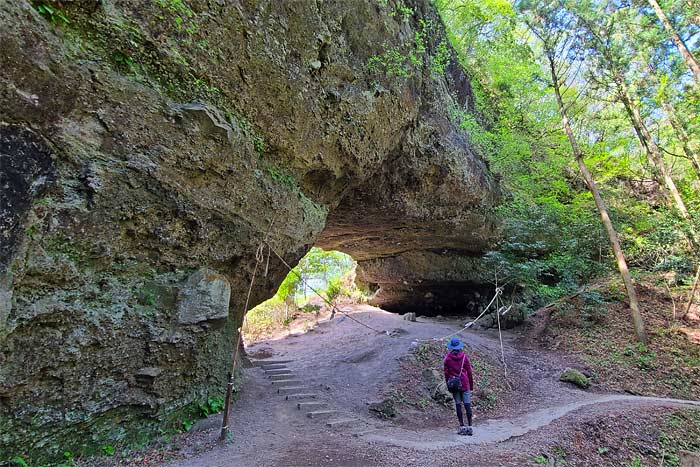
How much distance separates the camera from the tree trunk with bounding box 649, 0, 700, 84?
433 inches

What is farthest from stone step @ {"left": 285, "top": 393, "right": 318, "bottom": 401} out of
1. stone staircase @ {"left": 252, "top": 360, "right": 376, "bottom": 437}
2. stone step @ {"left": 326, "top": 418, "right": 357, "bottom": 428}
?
stone step @ {"left": 326, "top": 418, "right": 357, "bottom": 428}

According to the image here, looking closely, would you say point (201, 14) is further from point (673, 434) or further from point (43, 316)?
point (673, 434)

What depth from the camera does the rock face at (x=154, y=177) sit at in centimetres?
430

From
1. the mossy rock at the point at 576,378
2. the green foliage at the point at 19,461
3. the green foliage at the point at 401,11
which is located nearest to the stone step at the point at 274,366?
the green foliage at the point at 19,461

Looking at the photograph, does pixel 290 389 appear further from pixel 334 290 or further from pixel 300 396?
pixel 334 290

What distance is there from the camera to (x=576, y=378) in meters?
9.66

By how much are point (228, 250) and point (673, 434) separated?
30.8ft

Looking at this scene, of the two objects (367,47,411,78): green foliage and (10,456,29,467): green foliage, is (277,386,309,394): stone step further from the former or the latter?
(367,47,411,78): green foliage

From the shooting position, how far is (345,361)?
36.8ft

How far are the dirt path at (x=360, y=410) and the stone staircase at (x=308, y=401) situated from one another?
0.02m

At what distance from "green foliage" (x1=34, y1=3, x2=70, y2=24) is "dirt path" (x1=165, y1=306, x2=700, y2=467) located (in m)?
6.19

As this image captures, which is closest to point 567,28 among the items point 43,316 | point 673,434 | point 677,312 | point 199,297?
point 677,312

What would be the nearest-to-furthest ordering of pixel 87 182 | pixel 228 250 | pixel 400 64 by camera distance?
pixel 87 182 < pixel 228 250 < pixel 400 64

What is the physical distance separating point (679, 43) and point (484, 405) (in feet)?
42.3
